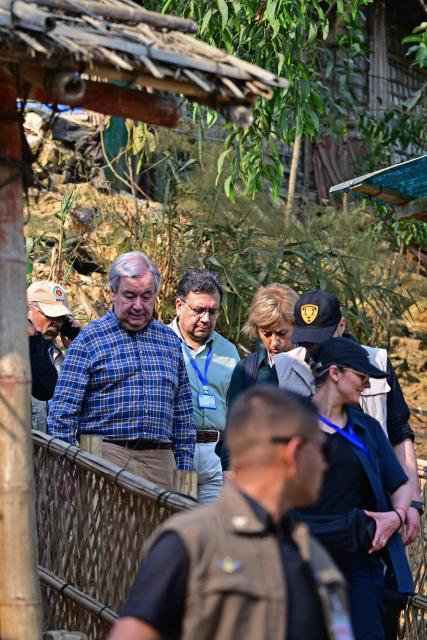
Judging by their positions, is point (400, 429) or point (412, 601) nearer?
point (400, 429)

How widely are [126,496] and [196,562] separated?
255cm

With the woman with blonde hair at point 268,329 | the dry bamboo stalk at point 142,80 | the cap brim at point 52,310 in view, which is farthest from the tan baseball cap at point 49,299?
the dry bamboo stalk at point 142,80

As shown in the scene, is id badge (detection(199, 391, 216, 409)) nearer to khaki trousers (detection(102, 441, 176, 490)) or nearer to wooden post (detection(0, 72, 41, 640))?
khaki trousers (detection(102, 441, 176, 490))

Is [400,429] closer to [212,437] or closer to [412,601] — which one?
[412,601]

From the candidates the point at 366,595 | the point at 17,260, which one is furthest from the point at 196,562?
the point at 366,595

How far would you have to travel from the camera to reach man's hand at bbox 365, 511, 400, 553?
496cm

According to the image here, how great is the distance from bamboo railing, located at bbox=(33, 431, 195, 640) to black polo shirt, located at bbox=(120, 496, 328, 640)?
1969 mm

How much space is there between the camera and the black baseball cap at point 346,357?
495 cm

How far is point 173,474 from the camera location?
5.77 meters

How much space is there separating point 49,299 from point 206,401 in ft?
3.46

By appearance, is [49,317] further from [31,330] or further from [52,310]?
[31,330]

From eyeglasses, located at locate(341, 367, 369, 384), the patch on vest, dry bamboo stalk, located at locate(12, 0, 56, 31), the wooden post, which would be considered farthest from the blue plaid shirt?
the patch on vest

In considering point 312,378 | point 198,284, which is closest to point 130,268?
point 198,284

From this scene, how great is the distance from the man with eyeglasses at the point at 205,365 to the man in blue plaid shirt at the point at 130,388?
367 mm
